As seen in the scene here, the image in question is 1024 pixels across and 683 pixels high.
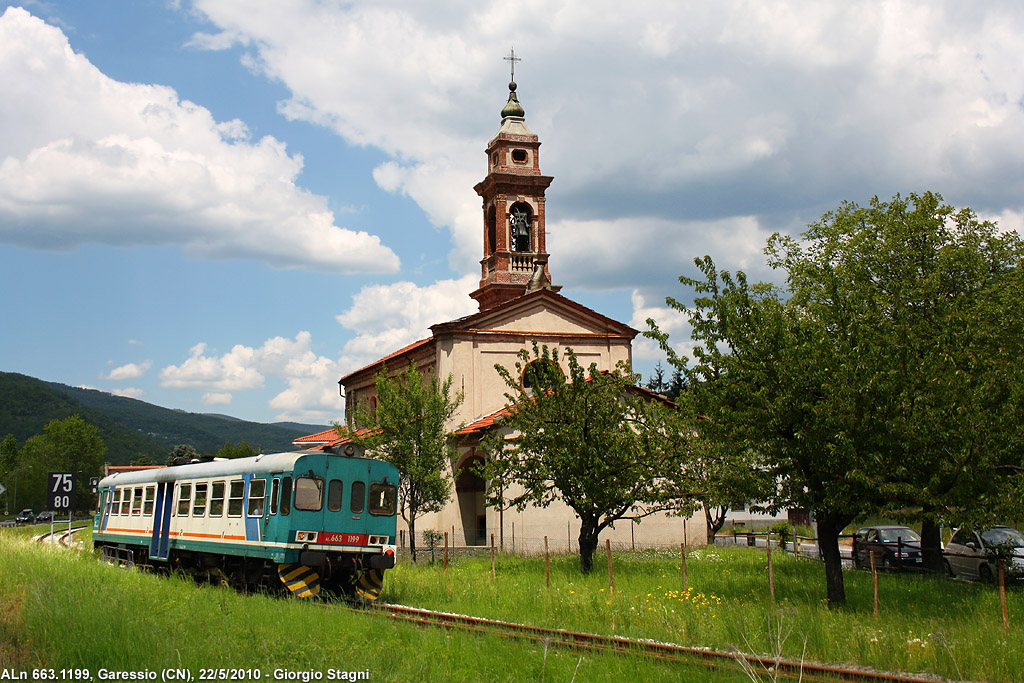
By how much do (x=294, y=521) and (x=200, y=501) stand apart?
425 centimetres

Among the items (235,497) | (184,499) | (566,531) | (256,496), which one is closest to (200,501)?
(184,499)

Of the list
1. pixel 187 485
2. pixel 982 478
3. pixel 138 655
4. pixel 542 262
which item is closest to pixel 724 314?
pixel 982 478

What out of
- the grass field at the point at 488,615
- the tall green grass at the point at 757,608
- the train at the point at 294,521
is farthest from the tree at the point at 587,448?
the train at the point at 294,521

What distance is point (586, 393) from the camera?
23.4 m

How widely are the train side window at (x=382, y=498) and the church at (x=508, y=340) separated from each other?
1111 cm

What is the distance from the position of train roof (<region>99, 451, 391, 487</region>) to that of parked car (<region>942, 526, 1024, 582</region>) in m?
14.4

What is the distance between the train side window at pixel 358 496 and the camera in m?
17.7

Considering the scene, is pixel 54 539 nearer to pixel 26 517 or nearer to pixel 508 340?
pixel 508 340

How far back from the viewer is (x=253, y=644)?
34.9ft

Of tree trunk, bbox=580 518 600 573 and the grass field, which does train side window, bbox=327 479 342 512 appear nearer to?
the grass field

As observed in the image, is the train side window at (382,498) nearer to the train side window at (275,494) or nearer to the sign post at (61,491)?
the train side window at (275,494)

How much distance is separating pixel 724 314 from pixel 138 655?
37.1 ft

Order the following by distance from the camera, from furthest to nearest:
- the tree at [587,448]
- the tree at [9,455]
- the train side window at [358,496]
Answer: the tree at [9,455], the tree at [587,448], the train side window at [358,496]

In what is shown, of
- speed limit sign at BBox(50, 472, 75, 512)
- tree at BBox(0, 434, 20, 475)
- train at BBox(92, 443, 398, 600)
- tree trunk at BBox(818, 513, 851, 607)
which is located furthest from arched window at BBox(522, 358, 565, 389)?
tree at BBox(0, 434, 20, 475)
